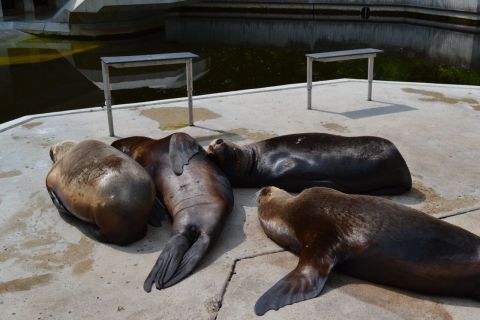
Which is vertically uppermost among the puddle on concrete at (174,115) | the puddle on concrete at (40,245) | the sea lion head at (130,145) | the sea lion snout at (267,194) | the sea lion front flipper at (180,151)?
the sea lion front flipper at (180,151)

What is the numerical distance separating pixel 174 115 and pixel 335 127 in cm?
179

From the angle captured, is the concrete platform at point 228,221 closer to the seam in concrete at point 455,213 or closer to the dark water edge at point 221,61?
the seam in concrete at point 455,213

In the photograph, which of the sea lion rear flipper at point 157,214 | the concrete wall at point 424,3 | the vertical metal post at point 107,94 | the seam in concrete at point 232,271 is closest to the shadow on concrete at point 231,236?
the seam in concrete at point 232,271

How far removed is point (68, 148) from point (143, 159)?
790 millimetres

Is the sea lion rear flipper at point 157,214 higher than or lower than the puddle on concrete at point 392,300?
higher

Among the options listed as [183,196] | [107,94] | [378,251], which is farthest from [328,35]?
[378,251]

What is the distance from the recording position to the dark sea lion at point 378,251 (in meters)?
3.04

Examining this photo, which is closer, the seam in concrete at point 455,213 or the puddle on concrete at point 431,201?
the seam in concrete at point 455,213

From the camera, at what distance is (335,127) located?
617 centimetres

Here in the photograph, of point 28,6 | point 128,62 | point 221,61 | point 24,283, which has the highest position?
point 128,62

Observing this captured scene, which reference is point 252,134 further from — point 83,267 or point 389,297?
point 389,297

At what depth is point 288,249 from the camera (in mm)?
3678

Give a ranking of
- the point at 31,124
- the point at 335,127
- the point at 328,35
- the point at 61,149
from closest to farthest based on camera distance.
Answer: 1. the point at 61,149
2. the point at 335,127
3. the point at 31,124
4. the point at 328,35

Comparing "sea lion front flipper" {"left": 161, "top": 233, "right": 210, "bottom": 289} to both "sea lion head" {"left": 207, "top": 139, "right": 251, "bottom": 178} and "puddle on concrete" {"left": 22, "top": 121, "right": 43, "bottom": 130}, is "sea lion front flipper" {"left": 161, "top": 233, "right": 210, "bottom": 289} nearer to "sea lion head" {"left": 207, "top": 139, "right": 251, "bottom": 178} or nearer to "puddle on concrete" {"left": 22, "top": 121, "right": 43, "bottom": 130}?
"sea lion head" {"left": 207, "top": 139, "right": 251, "bottom": 178}
